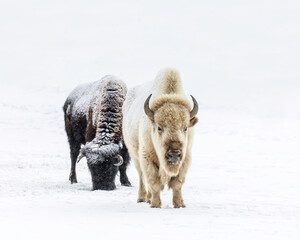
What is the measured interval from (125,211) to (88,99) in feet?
20.7

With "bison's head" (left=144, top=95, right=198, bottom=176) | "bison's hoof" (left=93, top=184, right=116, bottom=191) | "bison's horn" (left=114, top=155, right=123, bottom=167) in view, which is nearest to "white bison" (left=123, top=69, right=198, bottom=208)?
"bison's head" (left=144, top=95, right=198, bottom=176)

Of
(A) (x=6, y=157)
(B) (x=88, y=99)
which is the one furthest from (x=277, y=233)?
(A) (x=6, y=157)

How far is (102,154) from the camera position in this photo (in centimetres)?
1014

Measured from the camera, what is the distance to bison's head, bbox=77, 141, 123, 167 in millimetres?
10102

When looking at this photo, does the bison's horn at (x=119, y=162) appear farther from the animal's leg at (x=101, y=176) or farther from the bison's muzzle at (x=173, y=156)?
the bison's muzzle at (x=173, y=156)

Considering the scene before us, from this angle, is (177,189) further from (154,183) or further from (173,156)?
(173,156)

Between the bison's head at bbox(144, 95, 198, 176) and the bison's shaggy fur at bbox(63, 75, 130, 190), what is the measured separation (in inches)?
131

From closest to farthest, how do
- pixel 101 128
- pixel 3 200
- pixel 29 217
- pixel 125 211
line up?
1. pixel 29 217
2. pixel 125 211
3. pixel 3 200
4. pixel 101 128

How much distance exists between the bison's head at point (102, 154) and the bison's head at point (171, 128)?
3.27 meters

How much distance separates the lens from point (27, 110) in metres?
35.0

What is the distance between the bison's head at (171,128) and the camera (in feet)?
20.7

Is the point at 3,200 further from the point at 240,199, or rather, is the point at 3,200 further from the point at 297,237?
the point at 297,237

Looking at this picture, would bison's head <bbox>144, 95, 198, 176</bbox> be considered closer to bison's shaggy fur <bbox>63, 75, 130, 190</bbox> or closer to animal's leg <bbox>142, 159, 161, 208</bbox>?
animal's leg <bbox>142, 159, 161, 208</bbox>

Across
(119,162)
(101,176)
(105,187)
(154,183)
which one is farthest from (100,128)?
(154,183)
